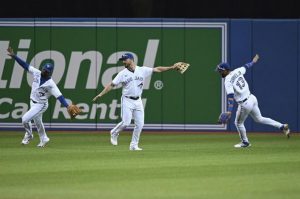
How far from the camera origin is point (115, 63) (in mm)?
25891

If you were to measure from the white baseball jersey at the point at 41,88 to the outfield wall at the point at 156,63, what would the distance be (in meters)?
5.77

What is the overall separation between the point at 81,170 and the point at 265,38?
1162 centimetres

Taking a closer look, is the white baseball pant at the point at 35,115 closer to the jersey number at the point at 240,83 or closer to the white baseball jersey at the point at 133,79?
the white baseball jersey at the point at 133,79

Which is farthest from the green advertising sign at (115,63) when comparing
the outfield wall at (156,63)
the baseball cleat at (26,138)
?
the baseball cleat at (26,138)

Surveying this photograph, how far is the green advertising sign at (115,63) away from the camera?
1019 inches

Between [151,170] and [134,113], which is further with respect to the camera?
[134,113]
